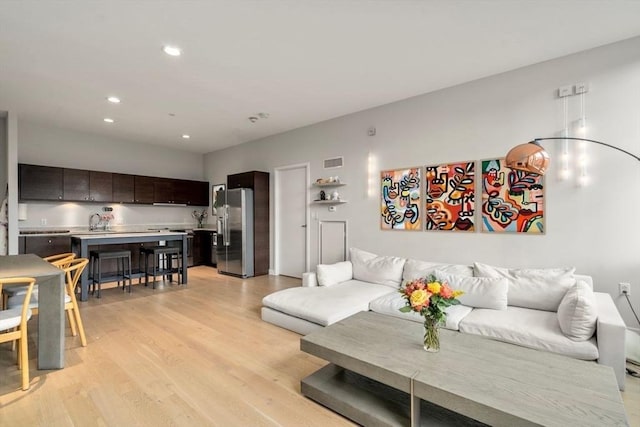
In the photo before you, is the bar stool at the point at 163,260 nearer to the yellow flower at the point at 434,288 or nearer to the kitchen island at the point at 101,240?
the kitchen island at the point at 101,240

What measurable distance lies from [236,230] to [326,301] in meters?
3.30

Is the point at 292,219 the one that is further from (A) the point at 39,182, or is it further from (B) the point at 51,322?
(A) the point at 39,182

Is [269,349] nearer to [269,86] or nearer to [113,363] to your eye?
[113,363]

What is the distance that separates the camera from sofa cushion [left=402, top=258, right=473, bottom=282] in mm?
3389

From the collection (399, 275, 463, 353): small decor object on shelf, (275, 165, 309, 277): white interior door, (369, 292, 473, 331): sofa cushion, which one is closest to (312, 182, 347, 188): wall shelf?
(275, 165, 309, 277): white interior door

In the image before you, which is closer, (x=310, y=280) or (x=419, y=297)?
(x=419, y=297)

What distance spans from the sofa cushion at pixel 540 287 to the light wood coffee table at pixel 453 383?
44.6 inches

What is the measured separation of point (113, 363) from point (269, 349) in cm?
126

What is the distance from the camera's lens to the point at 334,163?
16.9 feet

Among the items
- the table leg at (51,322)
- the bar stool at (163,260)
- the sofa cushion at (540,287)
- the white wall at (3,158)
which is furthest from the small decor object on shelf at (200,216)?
the sofa cushion at (540,287)

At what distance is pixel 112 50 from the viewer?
299 cm

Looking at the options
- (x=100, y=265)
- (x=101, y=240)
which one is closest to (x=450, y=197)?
(x=101, y=240)

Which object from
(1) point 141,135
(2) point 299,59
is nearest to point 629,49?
(2) point 299,59

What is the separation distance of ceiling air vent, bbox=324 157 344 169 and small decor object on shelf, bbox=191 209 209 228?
4.17 meters
